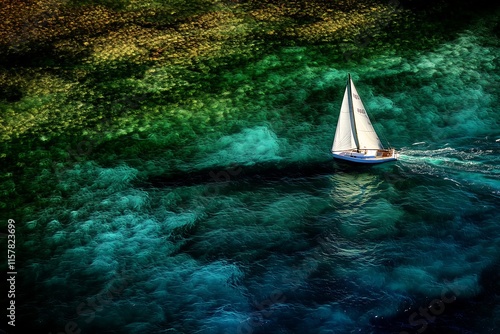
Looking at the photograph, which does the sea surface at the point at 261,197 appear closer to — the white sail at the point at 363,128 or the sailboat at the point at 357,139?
the sailboat at the point at 357,139

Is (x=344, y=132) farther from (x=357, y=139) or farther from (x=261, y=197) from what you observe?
(x=261, y=197)

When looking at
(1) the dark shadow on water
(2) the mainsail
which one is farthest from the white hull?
(1) the dark shadow on water

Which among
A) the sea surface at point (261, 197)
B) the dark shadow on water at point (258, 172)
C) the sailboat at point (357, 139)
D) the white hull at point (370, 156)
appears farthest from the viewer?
the dark shadow on water at point (258, 172)

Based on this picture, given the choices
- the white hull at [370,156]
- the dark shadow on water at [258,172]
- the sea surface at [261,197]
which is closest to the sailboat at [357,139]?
the white hull at [370,156]

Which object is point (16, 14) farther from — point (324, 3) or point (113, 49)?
point (324, 3)

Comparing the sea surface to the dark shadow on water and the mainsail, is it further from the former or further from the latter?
the mainsail
